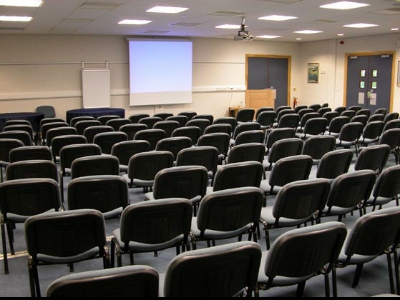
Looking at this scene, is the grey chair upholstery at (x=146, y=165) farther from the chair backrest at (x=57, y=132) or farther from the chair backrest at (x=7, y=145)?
the chair backrest at (x=57, y=132)

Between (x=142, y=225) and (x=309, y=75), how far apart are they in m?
15.7

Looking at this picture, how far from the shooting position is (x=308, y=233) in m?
2.42

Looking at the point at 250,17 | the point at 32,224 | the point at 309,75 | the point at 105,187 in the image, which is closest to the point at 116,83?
the point at 250,17

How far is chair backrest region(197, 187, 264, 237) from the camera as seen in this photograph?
314 centimetres

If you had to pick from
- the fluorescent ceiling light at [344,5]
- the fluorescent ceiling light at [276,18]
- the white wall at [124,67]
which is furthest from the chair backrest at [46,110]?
the fluorescent ceiling light at [344,5]

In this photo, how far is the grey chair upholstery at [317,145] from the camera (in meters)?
5.87

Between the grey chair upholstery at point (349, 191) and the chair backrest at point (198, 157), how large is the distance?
1.68 m

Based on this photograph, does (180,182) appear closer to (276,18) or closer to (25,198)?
(25,198)

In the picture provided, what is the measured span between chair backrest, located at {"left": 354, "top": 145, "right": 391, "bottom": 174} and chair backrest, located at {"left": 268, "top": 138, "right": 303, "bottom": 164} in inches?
34.6

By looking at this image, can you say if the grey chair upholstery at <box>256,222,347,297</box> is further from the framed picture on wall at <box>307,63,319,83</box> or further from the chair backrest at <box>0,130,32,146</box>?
the framed picture on wall at <box>307,63,319,83</box>

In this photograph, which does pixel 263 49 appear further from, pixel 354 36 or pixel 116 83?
pixel 116 83

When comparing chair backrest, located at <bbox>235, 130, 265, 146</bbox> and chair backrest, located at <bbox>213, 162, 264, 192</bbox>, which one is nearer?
chair backrest, located at <bbox>213, 162, 264, 192</bbox>

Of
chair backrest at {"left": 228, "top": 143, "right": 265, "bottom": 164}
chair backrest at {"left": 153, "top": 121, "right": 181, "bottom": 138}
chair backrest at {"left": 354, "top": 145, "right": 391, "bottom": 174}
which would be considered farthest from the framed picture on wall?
chair backrest at {"left": 228, "top": 143, "right": 265, "bottom": 164}

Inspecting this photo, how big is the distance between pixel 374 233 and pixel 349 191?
100cm
